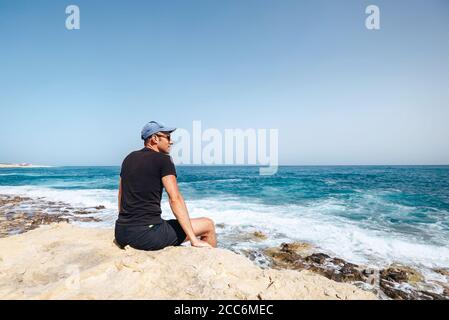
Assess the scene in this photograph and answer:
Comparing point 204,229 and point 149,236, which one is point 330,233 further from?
point 149,236

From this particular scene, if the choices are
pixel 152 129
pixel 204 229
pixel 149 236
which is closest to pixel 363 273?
pixel 204 229

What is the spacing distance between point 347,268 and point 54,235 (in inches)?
224

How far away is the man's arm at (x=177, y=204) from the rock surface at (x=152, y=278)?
184 millimetres

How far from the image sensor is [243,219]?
1088 cm

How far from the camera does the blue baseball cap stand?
3.56m

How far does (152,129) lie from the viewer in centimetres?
356

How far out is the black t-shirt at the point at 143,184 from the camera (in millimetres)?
3418

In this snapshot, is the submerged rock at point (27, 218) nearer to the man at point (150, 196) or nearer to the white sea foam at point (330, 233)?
the white sea foam at point (330, 233)

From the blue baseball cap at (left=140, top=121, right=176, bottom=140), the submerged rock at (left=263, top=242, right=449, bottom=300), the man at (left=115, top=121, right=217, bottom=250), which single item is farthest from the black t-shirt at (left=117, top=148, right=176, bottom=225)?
the submerged rock at (left=263, top=242, right=449, bottom=300)

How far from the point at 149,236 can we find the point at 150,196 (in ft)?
1.66

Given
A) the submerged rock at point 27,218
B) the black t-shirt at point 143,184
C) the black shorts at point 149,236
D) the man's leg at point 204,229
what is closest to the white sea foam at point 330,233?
the submerged rock at point 27,218

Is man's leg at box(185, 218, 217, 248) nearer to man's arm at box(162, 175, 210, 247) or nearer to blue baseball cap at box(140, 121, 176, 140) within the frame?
man's arm at box(162, 175, 210, 247)
